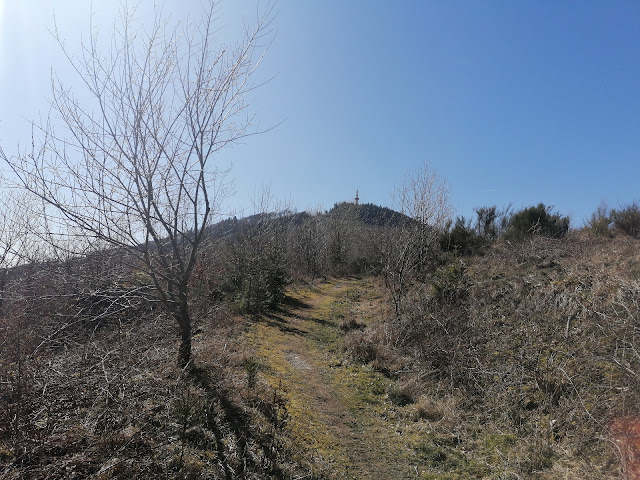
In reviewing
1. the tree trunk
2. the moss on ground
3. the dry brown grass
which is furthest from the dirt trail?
the tree trunk

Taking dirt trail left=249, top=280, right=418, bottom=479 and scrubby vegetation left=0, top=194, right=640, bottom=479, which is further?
dirt trail left=249, top=280, right=418, bottom=479

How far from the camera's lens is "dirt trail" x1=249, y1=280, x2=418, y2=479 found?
430 centimetres

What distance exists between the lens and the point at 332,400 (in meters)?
5.94

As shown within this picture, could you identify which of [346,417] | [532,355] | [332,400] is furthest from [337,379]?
[532,355]

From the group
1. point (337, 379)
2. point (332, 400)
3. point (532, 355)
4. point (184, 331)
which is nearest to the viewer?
point (184, 331)

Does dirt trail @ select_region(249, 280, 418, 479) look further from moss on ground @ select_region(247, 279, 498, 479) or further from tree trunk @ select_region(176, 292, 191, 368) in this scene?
tree trunk @ select_region(176, 292, 191, 368)

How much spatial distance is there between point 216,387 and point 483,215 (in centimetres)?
1705

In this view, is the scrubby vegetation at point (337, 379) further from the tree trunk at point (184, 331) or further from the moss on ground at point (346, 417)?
the tree trunk at point (184, 331)

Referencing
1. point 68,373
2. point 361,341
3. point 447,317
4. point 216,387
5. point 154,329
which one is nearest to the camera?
point 68,373

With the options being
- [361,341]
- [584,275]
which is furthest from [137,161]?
[584,275]

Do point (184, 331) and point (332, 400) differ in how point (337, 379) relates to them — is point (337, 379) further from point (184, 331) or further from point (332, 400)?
point (184, 331)

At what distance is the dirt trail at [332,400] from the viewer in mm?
4297

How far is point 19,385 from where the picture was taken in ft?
11.0

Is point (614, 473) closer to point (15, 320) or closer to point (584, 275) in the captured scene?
point (584, 275)
